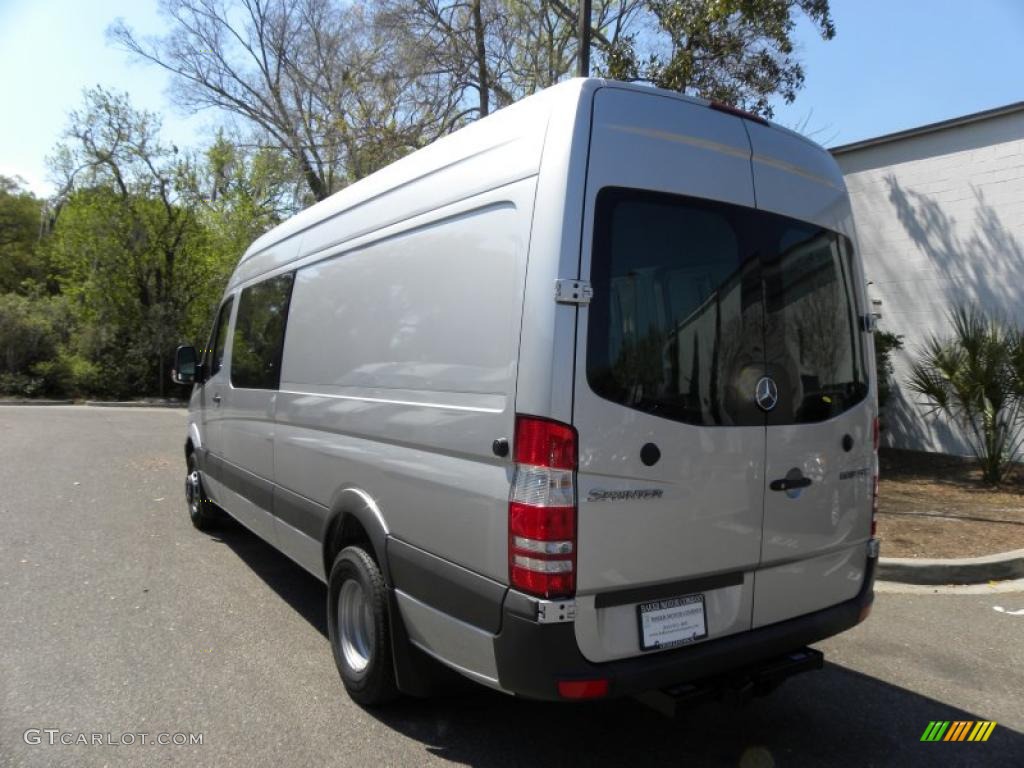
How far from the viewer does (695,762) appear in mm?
3100

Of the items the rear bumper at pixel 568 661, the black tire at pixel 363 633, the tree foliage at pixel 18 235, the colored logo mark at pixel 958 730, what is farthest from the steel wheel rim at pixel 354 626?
the tree foliage at pixel 18 235

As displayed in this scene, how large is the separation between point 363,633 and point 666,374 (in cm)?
201

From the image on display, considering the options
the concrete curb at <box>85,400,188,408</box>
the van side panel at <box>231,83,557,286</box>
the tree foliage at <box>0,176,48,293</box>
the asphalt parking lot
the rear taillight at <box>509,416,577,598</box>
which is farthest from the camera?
the tree foliage at <box>0,176,48,293</box>

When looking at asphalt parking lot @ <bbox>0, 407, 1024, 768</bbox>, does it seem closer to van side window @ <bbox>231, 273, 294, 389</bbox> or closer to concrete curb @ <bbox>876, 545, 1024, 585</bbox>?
concrete curb @ <bbox>876, 545, 1024, 585</bbox>

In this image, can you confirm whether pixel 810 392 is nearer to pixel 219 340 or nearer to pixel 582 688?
pixel 582 688

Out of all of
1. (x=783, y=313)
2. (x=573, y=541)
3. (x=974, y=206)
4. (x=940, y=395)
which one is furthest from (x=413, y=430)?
(x=974, y=206)

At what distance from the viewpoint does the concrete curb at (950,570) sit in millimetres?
5613

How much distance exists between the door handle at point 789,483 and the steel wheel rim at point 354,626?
193cm

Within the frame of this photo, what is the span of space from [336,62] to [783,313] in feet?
63.4

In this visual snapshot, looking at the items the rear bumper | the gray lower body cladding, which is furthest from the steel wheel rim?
the rear bumper

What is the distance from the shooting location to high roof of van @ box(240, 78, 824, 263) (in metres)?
2.75

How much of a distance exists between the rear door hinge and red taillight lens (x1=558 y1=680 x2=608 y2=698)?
1302 mm

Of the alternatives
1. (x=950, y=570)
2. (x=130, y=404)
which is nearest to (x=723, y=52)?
(x=950, y=570)

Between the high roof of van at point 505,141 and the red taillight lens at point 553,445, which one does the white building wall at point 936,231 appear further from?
the red taillight lens at point 553,445
